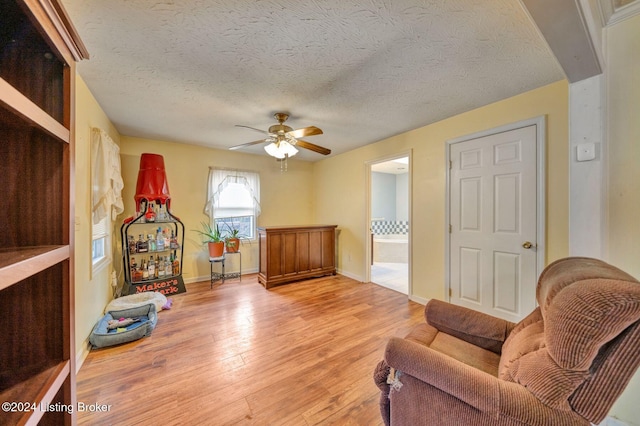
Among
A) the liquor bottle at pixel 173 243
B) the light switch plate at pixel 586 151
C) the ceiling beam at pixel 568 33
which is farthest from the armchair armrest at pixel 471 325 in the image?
the liquor bottle at pixel 173 243

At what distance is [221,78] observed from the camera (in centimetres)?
198

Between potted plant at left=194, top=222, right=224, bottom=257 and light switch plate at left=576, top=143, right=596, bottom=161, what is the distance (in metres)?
4.03

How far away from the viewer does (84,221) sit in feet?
6.96

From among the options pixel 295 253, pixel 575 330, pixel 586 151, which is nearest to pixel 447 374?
pixel 575 330

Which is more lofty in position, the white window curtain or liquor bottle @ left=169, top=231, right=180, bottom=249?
the white window curtain

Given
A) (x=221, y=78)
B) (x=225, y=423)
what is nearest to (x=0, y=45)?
(x=221, y=78)

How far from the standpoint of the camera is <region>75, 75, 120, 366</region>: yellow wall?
6.44 ft

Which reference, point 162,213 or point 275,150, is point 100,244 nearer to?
point 162,213

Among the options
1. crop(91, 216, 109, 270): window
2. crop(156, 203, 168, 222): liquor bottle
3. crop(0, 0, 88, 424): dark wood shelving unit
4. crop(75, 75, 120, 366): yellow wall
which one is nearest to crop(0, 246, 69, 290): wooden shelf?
crop(0, 0, 88, 424): dark wood shelving unit

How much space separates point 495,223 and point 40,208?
10.6ft

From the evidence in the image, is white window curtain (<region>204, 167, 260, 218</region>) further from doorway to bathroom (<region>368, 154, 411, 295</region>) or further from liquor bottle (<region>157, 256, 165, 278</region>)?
doorway to bathroom (<region>368, 154, 411, 295</region>)

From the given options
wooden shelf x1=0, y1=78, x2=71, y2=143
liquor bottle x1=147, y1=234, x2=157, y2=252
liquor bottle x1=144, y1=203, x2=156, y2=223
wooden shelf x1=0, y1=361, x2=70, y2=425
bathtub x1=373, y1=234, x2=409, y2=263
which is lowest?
bathtub x1=373, y1=234, x2=409, y2=263

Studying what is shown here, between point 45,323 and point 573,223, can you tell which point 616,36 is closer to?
point 573,223

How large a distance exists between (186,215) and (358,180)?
9.82ft
